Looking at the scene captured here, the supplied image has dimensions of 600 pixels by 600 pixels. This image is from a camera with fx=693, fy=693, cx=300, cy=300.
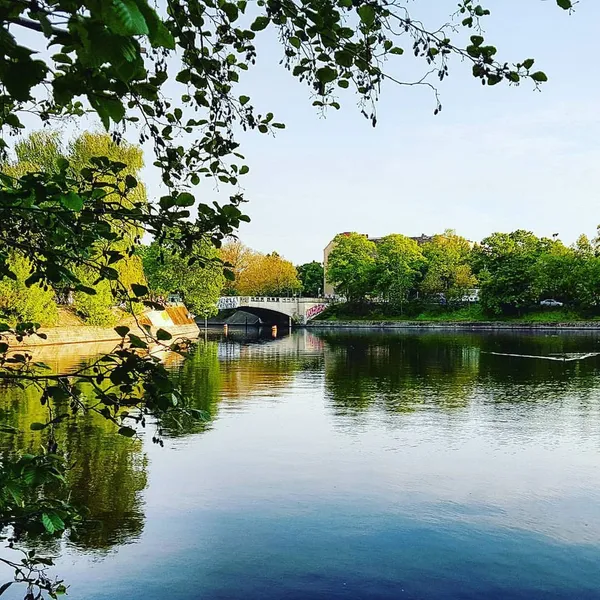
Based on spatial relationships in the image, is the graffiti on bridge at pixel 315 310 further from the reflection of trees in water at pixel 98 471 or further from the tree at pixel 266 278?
the reflection of trees in water at pixel 98 471

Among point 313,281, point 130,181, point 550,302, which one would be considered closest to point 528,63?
point 130,181

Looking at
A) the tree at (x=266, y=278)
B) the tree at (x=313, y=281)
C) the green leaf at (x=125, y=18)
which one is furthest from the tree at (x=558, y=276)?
the green leaf at (x=125, y=18)

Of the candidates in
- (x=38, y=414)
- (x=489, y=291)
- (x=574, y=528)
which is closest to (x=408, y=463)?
(x=574, y=528)

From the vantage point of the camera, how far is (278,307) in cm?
9500

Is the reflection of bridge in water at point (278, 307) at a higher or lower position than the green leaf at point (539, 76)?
lower

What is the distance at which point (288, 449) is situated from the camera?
53.8 ft

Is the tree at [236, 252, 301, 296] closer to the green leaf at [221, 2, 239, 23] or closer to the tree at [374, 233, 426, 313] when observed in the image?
the tree at [374, 233, 426, 313]

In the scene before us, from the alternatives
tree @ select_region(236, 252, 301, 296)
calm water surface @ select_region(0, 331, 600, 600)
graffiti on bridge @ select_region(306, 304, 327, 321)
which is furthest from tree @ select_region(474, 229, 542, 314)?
calm water surface @ select_region(0, 331, 600, 600)

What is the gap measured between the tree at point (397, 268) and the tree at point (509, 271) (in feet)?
29.7

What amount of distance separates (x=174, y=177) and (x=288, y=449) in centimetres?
1269

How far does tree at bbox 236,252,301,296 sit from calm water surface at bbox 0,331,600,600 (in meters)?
85.5

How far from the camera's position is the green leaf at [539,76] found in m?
3.51

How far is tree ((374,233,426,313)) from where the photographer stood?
96438mm

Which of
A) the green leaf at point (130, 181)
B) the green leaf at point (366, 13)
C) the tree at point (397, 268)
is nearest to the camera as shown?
the green leaf at point (366, 13)
